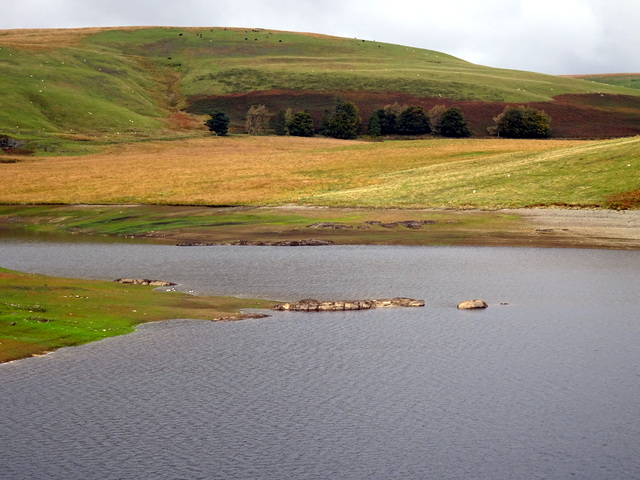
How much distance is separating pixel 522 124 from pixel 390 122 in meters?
23.8

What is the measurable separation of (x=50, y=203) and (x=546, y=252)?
1944 inches

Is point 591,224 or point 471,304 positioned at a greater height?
point 591,224

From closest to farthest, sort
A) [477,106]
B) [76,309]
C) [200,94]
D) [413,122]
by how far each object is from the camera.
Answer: [76,309] < [413,122] < [477,106] < [200,94]

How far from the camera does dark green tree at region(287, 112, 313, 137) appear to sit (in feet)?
476

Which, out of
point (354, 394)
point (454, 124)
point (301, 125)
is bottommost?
point (354, 394)

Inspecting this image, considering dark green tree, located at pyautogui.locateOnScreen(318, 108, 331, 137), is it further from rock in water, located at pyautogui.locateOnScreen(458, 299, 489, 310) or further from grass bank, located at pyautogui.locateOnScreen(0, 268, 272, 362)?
rock in water, located at pyautogui.locateOnScreen(458, 299, 489, 310)

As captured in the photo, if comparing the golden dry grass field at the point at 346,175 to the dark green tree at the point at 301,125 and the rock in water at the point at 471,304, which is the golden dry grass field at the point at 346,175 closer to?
the dark green tree at the point at 301,125

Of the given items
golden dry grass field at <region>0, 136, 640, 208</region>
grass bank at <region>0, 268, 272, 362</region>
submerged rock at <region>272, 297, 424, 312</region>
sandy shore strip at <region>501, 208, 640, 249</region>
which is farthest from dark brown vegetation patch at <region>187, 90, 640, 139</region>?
grass bank at <region>0, 268, 272, 362</region>

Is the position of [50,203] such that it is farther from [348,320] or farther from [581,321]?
[581,321]

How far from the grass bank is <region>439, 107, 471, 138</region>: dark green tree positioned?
103977mm

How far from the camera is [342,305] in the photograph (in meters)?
37.0

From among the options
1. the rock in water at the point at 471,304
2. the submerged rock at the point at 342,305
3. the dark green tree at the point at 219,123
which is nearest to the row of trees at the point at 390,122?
the dark green tree at the point at 219,123

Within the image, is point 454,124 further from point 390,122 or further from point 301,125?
point 301,125

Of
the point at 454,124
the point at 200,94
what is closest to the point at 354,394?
the point at 454,124
